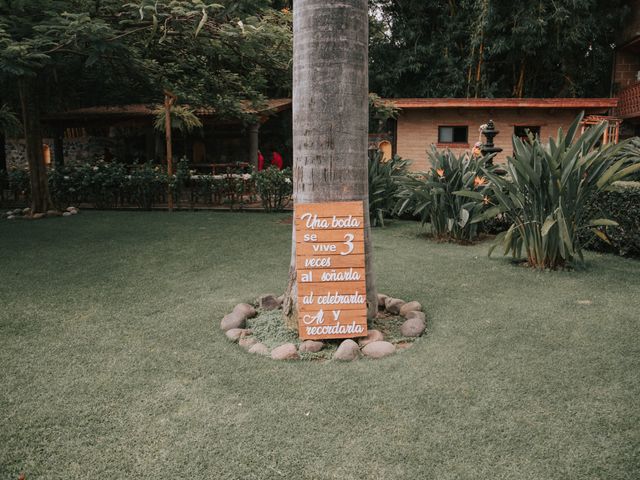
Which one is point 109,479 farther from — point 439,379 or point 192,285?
point 192,285

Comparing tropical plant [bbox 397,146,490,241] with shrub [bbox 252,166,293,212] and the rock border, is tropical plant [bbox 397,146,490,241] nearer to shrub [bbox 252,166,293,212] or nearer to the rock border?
the rock border

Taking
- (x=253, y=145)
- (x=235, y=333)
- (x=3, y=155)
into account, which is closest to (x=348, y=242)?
(x=235, y=333)

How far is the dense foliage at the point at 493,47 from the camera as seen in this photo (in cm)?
1803

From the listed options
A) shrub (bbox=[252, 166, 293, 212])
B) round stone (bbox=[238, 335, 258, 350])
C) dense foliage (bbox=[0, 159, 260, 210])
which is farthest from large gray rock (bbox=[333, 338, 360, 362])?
dense foliage (bbox=[0, 159, 260, 210])

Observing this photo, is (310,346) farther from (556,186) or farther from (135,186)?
(135,186)

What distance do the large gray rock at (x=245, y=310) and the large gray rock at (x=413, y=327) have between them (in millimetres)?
1184

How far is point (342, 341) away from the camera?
338 cm

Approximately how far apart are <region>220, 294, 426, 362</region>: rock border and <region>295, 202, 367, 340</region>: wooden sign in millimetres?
101

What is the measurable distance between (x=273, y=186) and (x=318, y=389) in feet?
31.2

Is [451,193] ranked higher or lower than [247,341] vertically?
higher

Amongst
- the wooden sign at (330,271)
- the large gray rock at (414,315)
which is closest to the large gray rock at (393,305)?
the large gray rock at (414,315)

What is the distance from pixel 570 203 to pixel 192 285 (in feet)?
→ 13.1

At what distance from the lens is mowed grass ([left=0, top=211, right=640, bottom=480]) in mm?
2080

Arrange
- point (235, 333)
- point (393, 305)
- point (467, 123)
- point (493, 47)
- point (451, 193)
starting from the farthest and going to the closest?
point (493, 47)
point (467, 123)
point (451, 193)
point (393, 305)
point (235, 333)
